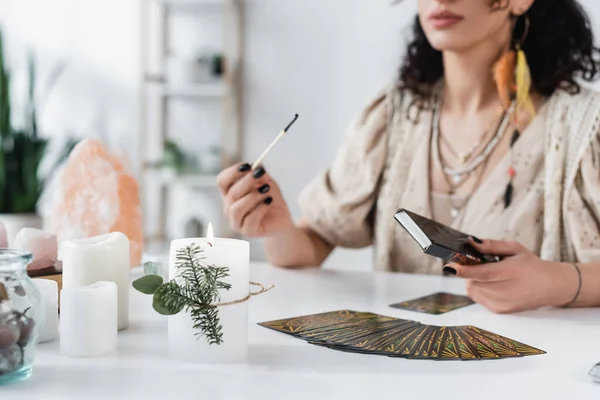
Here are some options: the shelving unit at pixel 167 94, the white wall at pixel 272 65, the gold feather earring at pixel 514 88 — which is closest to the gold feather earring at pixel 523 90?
the gold feather earring at pixel 514 88

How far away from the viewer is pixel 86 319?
2.22ft

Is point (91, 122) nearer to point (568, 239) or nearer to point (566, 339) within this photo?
point (568, 239)

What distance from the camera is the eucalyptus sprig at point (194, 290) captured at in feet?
2.16

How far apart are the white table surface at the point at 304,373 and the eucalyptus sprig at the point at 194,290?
0.04 metres

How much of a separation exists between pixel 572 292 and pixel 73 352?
0.67 meters

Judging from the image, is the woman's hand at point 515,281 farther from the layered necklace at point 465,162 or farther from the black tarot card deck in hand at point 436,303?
the layered necklace at point 465,162

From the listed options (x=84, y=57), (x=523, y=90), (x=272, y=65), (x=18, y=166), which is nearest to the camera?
(x=523, y=90)

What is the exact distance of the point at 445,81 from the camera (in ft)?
5.14

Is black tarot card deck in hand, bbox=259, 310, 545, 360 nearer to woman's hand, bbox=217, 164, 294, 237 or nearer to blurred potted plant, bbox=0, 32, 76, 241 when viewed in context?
woman's hand, bbox=217, 164, 294, 237

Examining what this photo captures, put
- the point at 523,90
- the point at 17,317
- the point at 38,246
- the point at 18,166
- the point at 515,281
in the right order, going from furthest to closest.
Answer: the point at 18,166 < the point at 523,90 < the point at 515,281 < the point at 38,246 < the point at 17,317

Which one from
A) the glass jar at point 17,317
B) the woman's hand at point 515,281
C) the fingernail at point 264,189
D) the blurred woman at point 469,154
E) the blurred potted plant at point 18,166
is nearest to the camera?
the glass jar at point 17,317

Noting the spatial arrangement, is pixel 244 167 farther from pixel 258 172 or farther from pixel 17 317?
pixel 17 317

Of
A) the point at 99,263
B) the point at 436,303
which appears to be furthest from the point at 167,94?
the point at 99,263

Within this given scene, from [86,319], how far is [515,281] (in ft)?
1.81
